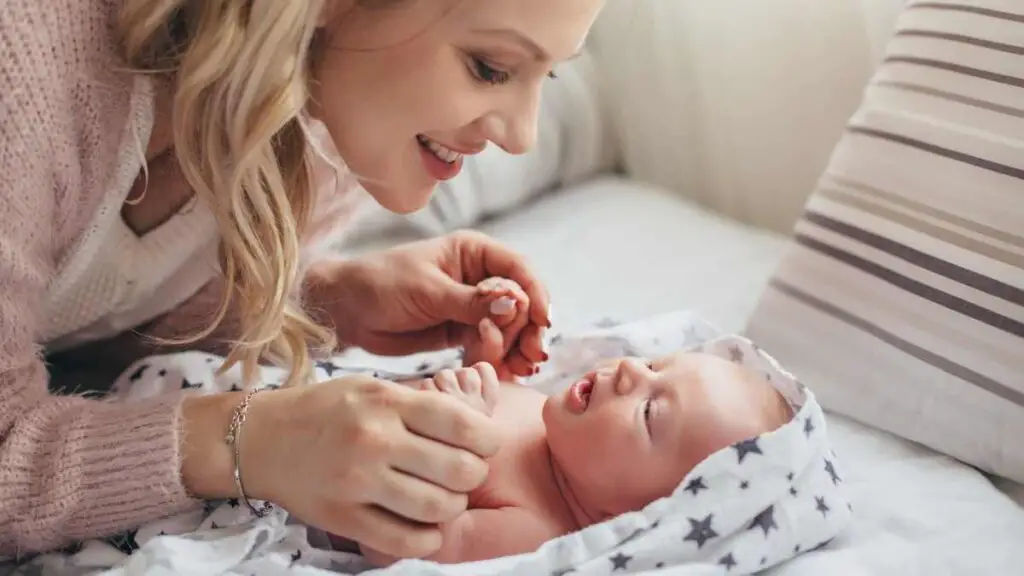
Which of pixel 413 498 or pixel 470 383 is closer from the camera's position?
pixel 413 498

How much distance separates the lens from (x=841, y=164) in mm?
1115

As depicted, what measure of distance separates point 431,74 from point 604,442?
0.34m

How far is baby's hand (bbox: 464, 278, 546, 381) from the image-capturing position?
0.97m

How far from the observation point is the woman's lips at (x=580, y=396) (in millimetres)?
899

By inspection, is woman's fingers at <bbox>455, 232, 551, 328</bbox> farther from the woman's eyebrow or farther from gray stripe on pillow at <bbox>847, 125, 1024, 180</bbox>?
gray stripe on pillow at <bbox>847, 125, 1024, 180</bbox>

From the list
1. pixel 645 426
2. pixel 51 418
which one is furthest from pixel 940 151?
pixel 51 418

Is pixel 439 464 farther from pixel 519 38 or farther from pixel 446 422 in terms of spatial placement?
pixel 519 38

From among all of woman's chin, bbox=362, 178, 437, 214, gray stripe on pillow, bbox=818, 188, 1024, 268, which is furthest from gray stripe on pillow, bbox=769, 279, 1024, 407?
woman's chin, bbox=362, 178, 437, 214

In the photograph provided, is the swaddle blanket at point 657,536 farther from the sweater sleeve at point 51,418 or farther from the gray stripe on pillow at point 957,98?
the gray stripe on pillow at point 957,98

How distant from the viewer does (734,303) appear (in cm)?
125

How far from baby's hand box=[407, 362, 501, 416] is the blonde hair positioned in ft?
0.49

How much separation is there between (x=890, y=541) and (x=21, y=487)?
2.29ft

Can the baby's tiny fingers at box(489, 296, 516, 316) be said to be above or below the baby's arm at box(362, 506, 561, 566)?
above

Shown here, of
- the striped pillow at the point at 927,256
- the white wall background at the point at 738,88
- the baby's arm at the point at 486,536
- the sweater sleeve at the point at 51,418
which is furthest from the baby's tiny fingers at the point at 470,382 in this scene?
the white wall background at the point at 738,88
